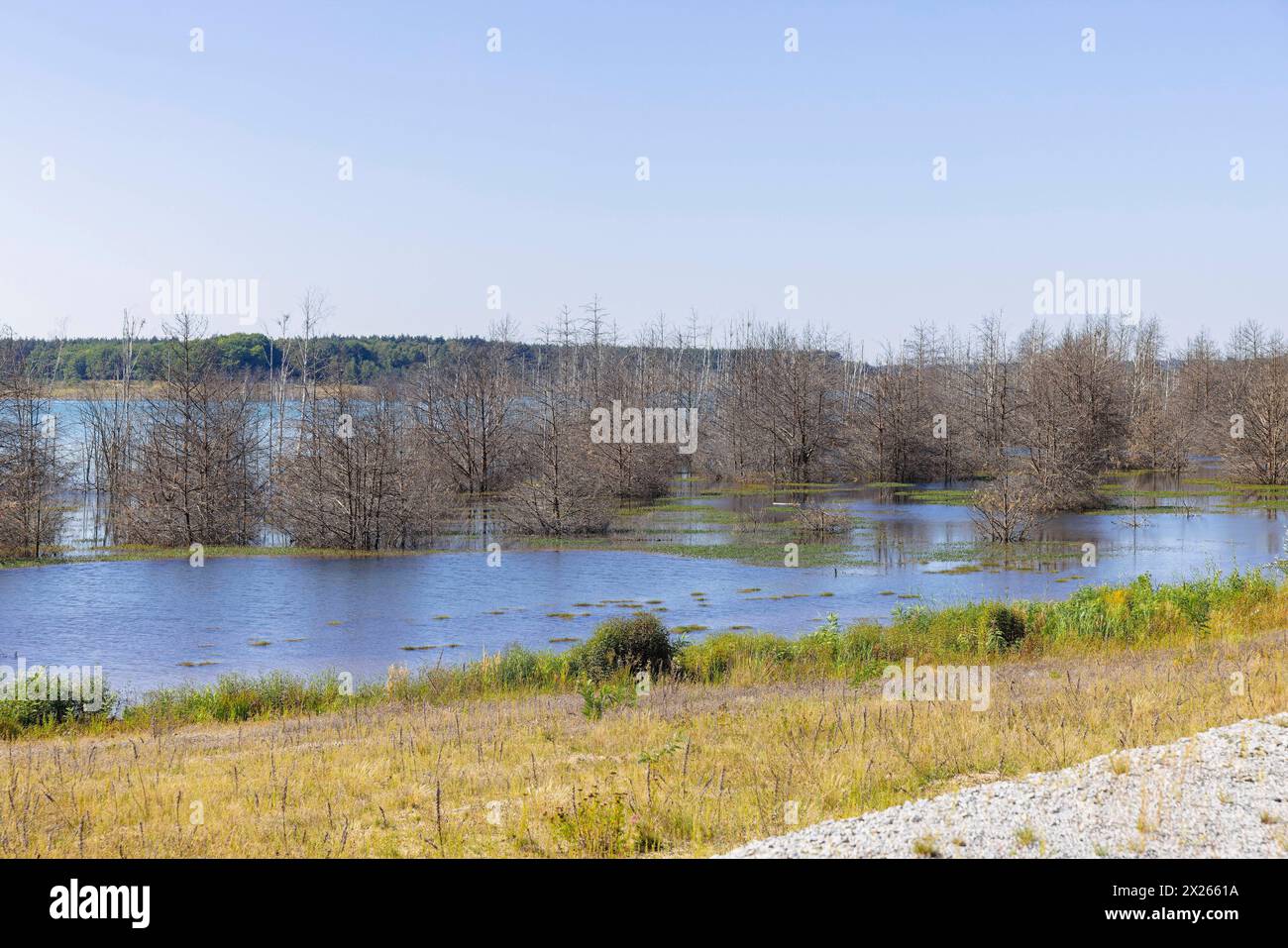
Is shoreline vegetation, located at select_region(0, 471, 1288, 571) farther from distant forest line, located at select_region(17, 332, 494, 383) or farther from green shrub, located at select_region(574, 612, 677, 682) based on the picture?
distant forest line, located at select_region(17, 332, 494, 383)

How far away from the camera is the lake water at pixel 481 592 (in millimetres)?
24562

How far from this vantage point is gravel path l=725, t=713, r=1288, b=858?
740 cm

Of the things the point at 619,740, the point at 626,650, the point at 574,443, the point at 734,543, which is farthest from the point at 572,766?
the point at 574,443

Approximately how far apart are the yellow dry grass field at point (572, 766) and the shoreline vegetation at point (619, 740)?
0.04 meters

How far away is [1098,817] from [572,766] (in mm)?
5840

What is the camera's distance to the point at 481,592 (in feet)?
108

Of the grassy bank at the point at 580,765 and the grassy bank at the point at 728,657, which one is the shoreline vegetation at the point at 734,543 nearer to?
the grassy bank at the point at 728,657

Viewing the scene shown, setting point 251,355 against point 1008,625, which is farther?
point 251,355

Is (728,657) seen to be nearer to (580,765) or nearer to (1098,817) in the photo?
(580,765)

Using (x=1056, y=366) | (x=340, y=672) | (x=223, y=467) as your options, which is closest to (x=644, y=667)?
(x=340, y=672)

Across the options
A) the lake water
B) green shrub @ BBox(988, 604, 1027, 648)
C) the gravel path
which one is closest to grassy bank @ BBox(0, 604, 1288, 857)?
the gravel path

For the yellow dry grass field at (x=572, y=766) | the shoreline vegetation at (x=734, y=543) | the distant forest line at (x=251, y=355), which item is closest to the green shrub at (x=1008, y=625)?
the yellow dry grass field at (x=572, y=766)

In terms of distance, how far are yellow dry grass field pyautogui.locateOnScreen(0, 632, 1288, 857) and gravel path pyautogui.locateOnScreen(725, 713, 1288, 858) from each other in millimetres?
751

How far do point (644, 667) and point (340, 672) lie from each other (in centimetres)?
664
